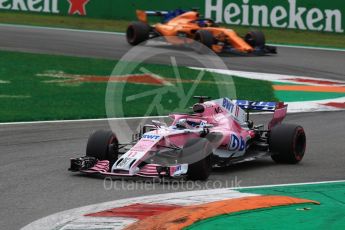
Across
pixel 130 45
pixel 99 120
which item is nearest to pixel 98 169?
pixel 99 120

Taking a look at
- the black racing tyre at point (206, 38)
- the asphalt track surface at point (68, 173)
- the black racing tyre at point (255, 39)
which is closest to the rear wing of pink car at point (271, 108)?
Result: the asphalt track surface at point (68, 173)

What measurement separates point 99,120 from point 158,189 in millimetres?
6326

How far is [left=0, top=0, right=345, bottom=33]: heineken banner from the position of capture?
109 feet

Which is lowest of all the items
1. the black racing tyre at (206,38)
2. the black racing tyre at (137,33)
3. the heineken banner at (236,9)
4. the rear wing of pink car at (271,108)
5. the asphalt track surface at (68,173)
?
the asphalt track surface at (68,173)

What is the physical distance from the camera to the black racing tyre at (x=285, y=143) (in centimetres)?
1344

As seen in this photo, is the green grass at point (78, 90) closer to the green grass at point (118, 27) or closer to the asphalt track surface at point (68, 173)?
the asphalt track surface at point (68, 173)

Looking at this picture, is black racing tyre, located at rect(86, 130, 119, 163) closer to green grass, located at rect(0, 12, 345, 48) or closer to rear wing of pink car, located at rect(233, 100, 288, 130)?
rear wing of pink car, located at rect(233, 100, 288, 130)

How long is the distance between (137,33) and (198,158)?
772 inches

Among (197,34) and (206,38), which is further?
(197,34)

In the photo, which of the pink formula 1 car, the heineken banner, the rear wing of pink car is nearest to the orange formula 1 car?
the heineken banner

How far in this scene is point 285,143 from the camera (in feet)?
44.1

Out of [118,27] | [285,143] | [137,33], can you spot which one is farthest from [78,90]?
[118,27]

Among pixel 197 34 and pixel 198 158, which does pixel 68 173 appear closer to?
pixel 198 158

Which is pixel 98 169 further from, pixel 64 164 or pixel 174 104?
pixel 174 104
